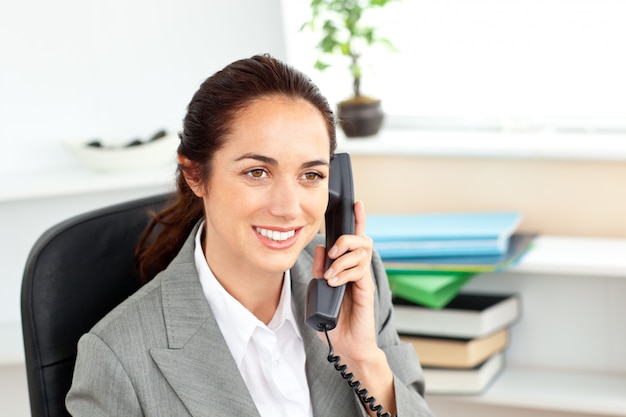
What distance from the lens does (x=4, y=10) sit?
7.64ft

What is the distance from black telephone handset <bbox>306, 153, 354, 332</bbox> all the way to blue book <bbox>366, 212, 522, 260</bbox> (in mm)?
592

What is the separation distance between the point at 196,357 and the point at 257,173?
276 millimetres

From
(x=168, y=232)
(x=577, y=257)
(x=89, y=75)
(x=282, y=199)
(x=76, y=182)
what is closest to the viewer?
(x=282, y=199)

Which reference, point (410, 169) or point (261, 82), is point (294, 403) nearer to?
point (261, 82)

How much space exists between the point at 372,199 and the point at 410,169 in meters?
0.13

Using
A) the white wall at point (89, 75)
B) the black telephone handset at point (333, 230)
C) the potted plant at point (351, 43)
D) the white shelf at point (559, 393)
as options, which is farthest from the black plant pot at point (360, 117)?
the black telephone handset at point (333, 230)

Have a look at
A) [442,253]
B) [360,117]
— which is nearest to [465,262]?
[442,253]

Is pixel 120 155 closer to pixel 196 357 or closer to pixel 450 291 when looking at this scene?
pixel 450 291

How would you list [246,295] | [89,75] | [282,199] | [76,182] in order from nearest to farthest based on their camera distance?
[282,199] → [246,295] → [76,182] → [89,75]

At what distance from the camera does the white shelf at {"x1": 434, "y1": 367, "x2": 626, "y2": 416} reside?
7.02 ft

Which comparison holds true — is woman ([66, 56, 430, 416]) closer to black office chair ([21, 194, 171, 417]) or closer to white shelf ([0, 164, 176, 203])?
black office chair ([21, 194, 171, 417])

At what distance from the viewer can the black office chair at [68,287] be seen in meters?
1.45

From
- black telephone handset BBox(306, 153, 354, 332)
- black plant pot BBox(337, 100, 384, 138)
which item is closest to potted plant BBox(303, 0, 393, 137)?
black plant pot BBox(337, 100, 384, 138)

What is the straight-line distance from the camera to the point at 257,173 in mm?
1392
